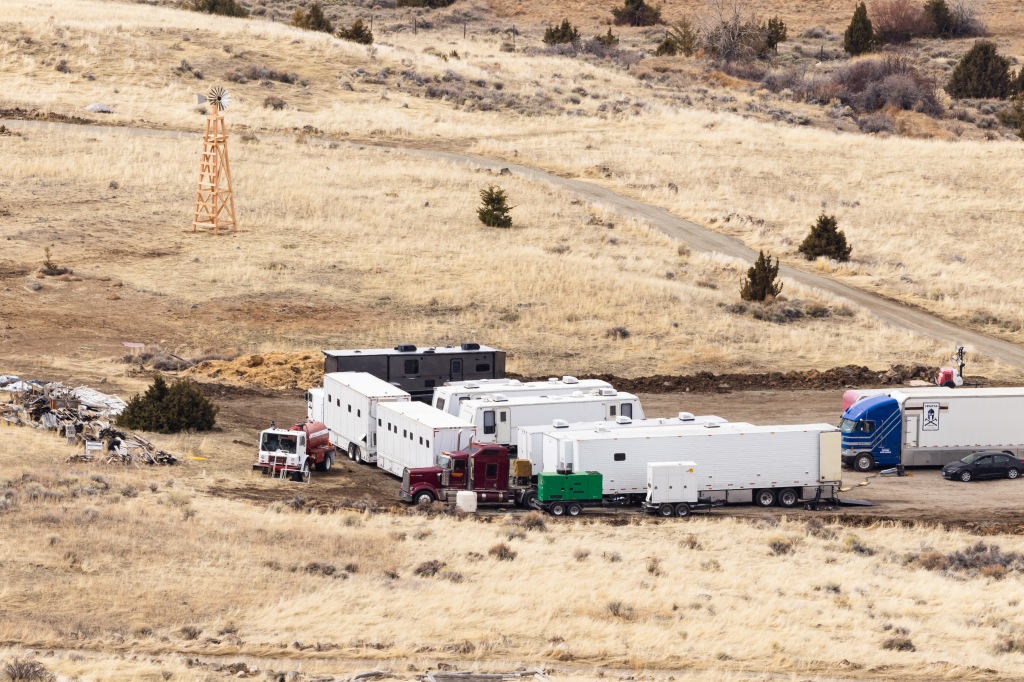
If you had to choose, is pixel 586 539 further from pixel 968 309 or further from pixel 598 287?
pixel 968 309

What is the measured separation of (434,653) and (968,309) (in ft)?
161

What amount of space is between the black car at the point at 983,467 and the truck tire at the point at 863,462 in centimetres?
240

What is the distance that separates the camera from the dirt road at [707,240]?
67.1 metres

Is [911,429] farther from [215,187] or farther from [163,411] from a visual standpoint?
[215,187]

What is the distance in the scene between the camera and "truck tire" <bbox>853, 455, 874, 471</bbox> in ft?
161

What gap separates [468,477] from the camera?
42.4 metres

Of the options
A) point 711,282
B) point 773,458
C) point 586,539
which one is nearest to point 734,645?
point 586,539

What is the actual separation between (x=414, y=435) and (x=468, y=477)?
8.47ft

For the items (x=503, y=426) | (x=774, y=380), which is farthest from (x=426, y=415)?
(x=774, y=380)

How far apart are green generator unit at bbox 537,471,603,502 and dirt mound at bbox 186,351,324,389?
55.6ft

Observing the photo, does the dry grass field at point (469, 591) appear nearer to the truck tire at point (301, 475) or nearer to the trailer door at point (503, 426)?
the truck tire at point (301, 475)

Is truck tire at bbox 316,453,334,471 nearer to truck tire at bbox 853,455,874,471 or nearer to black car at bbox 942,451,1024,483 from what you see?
truck tire at bbox 853,455,874,471

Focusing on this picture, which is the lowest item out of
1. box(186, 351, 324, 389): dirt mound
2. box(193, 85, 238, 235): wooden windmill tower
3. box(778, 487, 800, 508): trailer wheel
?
box(778, 487, 800, 508): trailer wheel

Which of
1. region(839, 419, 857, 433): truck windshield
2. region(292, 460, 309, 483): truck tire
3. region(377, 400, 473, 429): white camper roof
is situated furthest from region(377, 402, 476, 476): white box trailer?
region(839, 419, 857, 433): truck windshield
